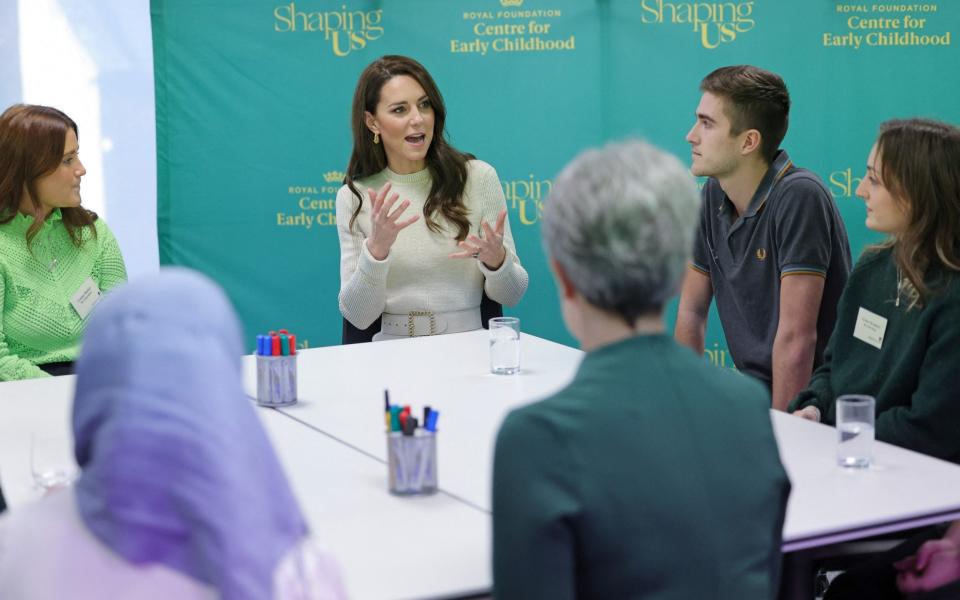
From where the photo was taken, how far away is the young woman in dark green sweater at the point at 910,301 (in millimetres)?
2477

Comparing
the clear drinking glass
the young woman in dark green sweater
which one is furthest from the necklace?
the clear drinking glass

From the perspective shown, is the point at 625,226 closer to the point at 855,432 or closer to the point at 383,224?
the point at 855,432

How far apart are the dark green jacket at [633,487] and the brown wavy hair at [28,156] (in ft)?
9.06

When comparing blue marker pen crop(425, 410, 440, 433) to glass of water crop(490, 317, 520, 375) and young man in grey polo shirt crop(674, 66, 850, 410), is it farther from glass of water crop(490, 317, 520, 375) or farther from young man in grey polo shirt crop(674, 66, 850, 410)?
→ young man in grey polo shirt crop(674, 66, 850, 410)

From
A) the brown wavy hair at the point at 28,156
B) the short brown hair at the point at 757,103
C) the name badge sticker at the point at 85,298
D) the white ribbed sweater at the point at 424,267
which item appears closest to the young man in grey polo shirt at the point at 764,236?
the short brown hair at the point at 757,103

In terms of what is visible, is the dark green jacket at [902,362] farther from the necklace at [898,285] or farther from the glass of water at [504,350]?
the glass of water at [504,350]

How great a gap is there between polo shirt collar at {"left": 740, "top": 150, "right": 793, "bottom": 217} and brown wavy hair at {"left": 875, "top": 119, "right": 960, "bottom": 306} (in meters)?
0.73

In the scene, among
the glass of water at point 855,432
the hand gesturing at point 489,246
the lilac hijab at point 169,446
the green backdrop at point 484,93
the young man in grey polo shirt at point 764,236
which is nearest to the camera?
the lilac hijab at point 169,446

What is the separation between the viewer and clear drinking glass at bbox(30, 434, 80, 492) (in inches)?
83.1

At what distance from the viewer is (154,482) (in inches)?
45.8

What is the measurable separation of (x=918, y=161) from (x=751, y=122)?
880mm

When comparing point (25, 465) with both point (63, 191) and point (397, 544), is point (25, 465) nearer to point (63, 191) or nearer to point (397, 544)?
point (397, 544)

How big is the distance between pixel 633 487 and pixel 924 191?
5.20 ft

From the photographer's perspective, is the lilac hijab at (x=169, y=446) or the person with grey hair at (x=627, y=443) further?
the person with grey hair at (x=627, y=443)
